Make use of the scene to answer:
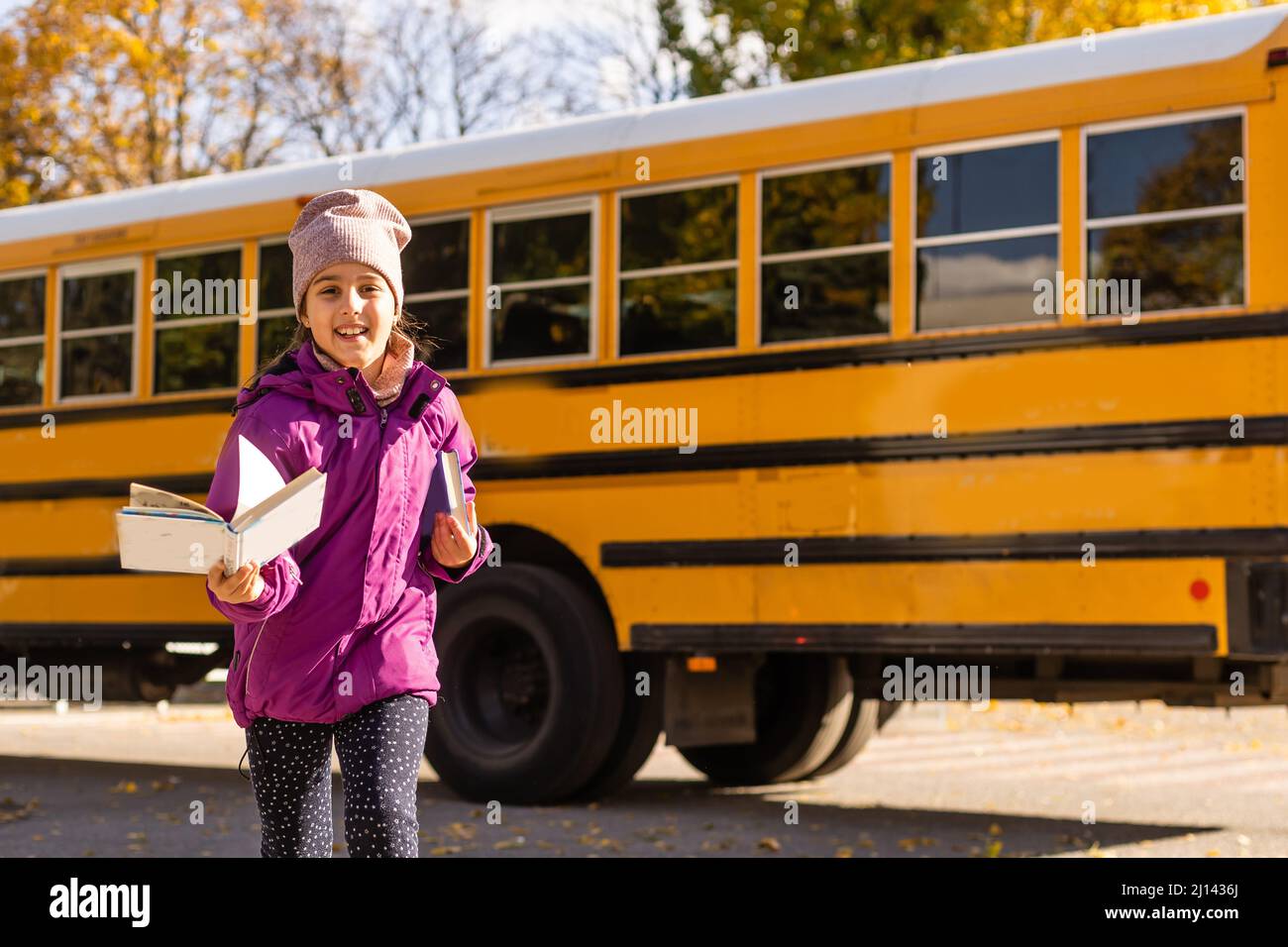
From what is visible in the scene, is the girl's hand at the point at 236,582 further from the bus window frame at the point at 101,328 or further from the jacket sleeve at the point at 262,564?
the bus window frame at the point at 101,328

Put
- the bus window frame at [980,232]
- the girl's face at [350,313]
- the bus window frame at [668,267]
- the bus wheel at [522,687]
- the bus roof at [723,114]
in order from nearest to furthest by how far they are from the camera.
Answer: the girl's face at [350,313] < the bus roof at [723,114] < the bus window frame at [980,232] < the bus window frame at [668,267] < the bus wheel at [522,687]

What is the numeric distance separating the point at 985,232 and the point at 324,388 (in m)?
4.54

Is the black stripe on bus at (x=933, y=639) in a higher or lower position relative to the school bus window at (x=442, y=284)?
Answer: lower

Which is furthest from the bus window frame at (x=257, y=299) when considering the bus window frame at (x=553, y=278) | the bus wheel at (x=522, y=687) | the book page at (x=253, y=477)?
the book page at (x=253, y=477)

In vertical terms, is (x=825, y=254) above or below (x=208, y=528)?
above

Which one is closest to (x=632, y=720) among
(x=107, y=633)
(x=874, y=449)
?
(x=874, y=449)

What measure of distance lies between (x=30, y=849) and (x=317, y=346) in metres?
4.32

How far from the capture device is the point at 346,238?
322cm

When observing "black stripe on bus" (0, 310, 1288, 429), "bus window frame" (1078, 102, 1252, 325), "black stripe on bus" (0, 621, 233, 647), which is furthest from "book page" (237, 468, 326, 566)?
"black stripe on bus" (0, 621, 233, 647)

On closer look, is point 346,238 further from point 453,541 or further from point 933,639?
point 933,639

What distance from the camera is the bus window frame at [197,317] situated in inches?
360

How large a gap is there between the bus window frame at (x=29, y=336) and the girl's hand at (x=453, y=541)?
7.20 metres

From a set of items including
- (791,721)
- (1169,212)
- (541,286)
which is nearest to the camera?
(1169,212)

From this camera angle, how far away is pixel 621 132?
8.27 meters
